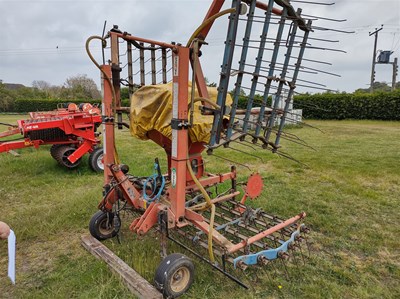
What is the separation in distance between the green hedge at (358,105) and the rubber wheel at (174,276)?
1907cm

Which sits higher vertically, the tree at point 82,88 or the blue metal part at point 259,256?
the blue metal part at point 259,256

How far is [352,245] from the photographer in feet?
12.5

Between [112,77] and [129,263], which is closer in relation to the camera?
[129,263]

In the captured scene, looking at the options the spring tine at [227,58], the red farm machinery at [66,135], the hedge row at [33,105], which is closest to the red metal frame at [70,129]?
the red farm machinery at [66,135]

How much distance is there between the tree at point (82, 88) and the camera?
4240cm

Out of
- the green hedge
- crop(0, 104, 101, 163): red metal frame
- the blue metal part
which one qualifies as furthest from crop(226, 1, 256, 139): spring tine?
the green hedge

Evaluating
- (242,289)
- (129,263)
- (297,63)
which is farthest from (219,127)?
(129,263)

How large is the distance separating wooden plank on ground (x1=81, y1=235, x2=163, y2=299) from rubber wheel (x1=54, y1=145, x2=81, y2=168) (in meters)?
3.65

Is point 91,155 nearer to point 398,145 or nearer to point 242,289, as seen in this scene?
point 242,289

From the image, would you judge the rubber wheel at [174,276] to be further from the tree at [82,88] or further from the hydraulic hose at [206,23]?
the tree at [82,88]

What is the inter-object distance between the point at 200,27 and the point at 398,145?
1065cm

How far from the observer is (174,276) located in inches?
111

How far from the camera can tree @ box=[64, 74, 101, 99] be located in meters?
42.4

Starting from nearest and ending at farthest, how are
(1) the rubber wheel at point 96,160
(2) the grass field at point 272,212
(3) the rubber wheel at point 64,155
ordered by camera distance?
(2) the grass field at point 272,212 → (3) the rubber wheel at point 64,155 → (1) the rubber wheel at point 96,160
